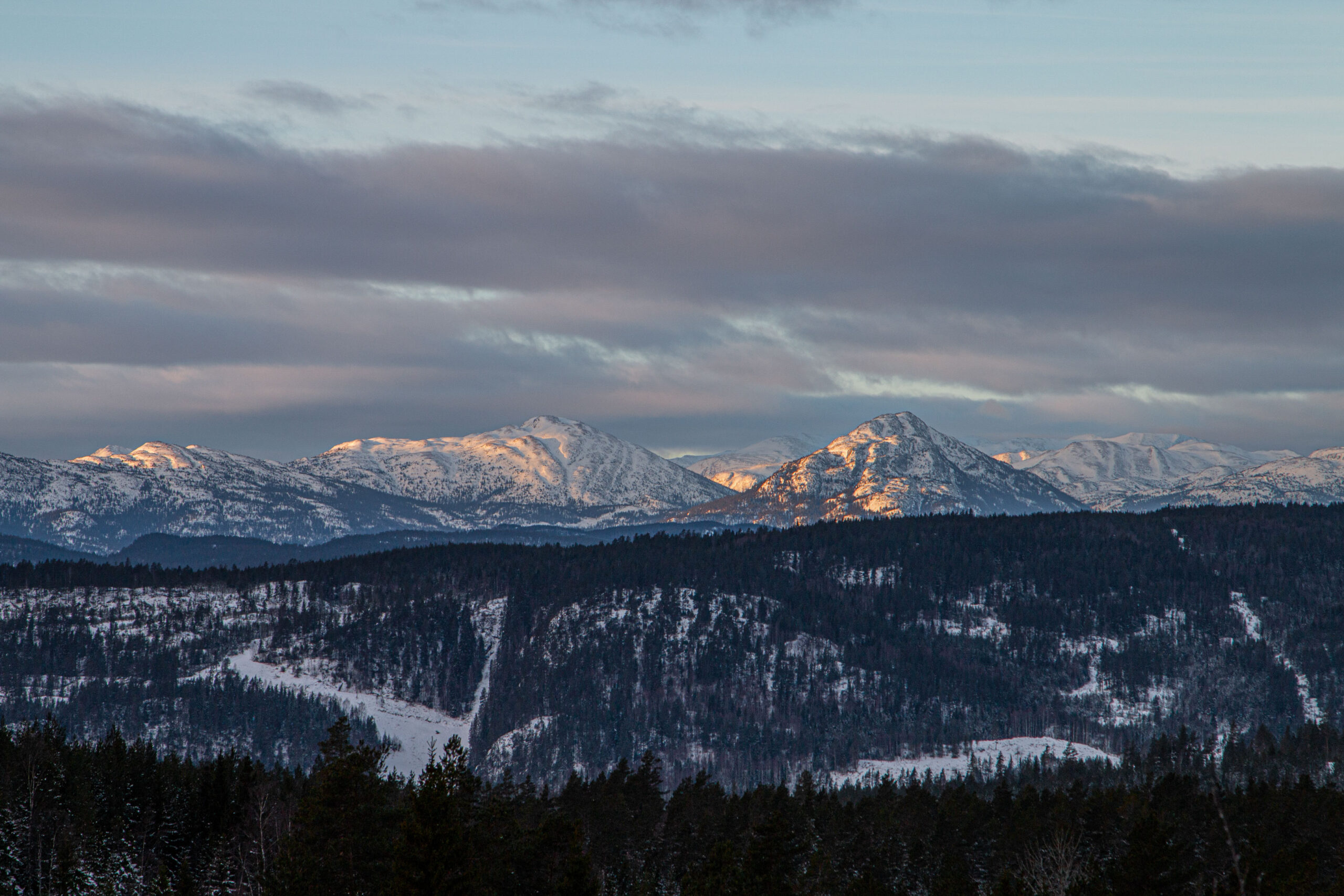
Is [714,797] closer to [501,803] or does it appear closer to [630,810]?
[630,810]

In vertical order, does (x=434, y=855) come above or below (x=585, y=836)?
above

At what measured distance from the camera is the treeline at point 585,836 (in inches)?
2689

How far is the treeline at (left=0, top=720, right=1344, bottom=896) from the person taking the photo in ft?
224

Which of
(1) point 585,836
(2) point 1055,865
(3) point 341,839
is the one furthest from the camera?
(2) point 1055,865

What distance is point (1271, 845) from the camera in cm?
10888

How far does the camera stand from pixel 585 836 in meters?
101

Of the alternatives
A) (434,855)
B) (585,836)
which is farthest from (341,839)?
(585,836)

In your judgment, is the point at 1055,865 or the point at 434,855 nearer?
the point at 434,855

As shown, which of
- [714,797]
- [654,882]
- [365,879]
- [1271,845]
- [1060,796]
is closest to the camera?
[365,879]

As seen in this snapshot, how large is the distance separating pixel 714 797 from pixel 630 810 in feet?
70.6

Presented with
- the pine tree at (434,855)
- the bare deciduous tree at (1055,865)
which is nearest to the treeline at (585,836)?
the pine tree at (434,855)

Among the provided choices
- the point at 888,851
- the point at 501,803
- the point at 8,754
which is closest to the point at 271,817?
the point at 8,754

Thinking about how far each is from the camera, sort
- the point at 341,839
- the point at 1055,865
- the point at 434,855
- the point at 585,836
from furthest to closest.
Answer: the point at 1055,865, the point at 585,836, the point at 341,839, the point at 434,855

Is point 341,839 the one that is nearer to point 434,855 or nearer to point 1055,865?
point 434,855
